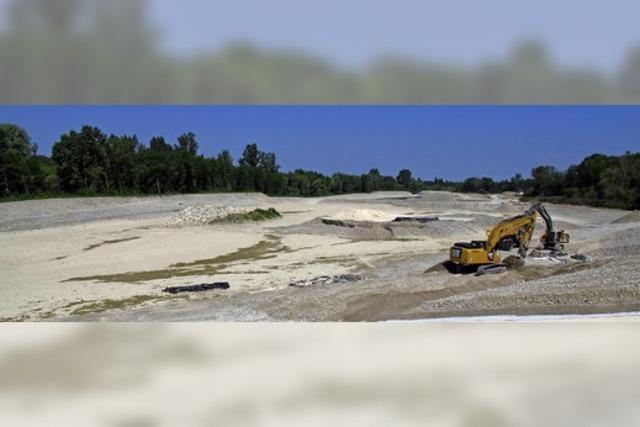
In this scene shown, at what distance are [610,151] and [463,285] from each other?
1547 millimetres

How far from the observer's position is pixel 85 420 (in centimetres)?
362

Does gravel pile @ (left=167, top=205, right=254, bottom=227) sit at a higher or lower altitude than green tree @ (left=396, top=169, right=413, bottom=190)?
lower

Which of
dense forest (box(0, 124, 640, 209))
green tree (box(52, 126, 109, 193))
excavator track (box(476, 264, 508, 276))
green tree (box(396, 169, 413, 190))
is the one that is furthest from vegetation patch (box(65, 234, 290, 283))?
excavator track (box(476, 264, 508, 276))

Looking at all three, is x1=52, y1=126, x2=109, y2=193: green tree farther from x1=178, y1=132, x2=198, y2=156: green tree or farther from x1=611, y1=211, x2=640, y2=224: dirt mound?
x1=611, y1=211, x2=640, y2=224: dirt mound

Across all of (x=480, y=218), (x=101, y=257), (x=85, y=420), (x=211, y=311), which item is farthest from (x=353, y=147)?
(x=85, y=420)

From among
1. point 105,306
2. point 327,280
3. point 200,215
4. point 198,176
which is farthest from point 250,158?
point 105,306

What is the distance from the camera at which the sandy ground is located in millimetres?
5215

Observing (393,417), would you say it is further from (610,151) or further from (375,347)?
(610,151)

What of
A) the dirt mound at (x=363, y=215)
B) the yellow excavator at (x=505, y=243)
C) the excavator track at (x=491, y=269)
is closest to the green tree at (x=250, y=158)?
the dirt mound at (x=363, y=215)

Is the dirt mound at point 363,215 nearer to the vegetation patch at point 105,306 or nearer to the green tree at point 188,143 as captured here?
the green tree at point 188,143

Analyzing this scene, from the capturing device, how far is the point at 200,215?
5.52 metres

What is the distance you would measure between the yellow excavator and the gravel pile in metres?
1.92

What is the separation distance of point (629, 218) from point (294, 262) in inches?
110
